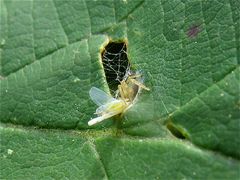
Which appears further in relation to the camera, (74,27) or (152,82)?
(74,27)

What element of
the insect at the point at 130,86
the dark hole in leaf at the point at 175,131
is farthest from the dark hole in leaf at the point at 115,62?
the dark hole in leaf at the point at 175,131

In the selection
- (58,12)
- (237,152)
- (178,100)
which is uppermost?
(58,12)

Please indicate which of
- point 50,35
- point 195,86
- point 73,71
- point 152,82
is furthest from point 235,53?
point 50,35

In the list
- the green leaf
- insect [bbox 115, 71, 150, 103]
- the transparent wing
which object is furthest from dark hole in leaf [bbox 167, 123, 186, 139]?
the transparent wing

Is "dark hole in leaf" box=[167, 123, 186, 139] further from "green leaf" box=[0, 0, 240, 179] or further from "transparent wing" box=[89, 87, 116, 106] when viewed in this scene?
"transparent wing" box=[89, 87, 116, 106]

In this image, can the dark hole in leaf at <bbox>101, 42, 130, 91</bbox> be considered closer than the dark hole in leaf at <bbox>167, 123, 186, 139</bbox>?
No

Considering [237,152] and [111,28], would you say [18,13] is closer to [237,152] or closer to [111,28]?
[111,28]
